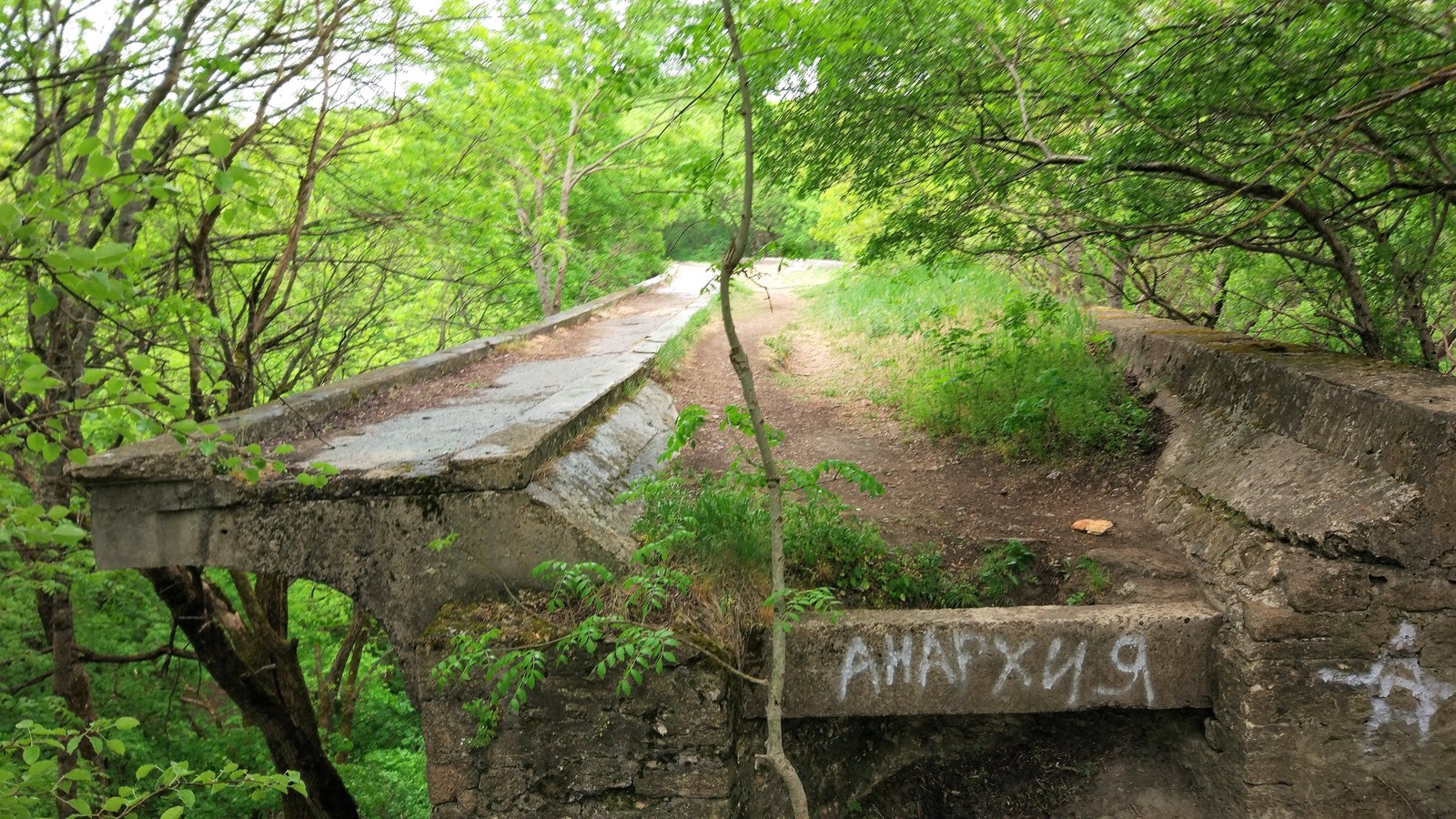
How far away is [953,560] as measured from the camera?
176 inches

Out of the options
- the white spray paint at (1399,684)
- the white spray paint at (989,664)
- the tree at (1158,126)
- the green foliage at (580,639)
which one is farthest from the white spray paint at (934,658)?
the tree at (1158,126)

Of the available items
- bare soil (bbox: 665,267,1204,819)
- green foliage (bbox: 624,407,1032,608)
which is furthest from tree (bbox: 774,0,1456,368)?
green foliage (bbox: 624,407,1032,608)

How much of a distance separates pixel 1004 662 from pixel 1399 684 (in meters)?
1.49

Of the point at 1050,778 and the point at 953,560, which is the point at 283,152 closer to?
the point at 953,560

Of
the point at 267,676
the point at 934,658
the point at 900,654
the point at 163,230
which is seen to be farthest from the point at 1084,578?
the point at 163,230

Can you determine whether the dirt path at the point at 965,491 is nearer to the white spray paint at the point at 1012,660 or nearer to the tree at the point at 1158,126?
the white spray paint at the point at 1012,660

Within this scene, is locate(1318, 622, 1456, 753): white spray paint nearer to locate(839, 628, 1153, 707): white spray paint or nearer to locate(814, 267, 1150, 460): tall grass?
locate(839, 628, 1153, 707): white spray paint

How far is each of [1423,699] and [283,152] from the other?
28.6 feet

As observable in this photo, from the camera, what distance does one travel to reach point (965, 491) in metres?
5.39

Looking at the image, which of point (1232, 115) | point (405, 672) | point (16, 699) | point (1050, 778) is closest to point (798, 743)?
point (1050, 778)

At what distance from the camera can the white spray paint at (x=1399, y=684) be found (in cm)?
323

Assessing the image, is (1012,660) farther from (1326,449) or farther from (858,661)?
(1326,449)

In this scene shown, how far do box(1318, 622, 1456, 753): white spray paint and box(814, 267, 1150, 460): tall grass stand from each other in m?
2.19

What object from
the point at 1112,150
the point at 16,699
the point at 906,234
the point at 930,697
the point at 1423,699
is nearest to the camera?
the point at 1423,699
